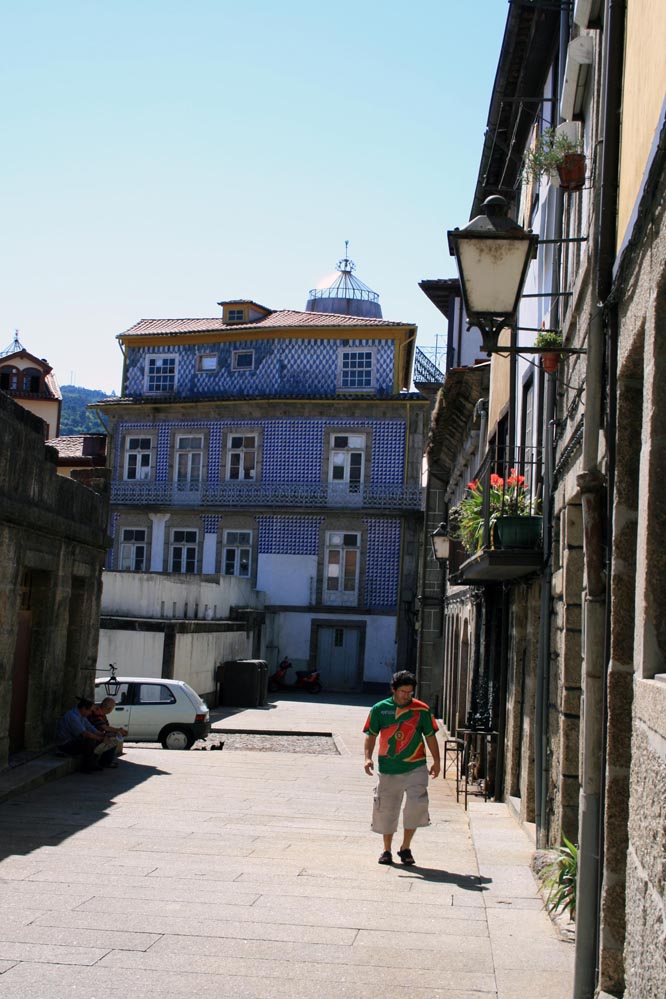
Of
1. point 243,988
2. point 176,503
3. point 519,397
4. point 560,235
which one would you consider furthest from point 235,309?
point 243,988

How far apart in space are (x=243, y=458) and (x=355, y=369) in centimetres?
518

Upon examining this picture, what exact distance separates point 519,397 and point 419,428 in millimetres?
29263

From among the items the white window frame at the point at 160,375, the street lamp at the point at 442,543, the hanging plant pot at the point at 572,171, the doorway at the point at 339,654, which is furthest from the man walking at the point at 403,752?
the white window frame at the point at 160,375

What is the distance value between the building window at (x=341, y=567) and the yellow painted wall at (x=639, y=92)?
3702cm

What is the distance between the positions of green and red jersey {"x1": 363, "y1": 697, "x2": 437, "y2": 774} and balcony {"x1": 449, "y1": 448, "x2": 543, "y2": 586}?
1660mm

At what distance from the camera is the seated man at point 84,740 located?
13688 mm

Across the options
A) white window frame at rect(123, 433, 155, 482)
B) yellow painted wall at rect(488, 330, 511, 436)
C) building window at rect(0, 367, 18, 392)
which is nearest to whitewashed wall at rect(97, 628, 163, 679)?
yellow painted wall at rect(488, 330, 511, 436)

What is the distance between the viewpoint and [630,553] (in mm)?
5340

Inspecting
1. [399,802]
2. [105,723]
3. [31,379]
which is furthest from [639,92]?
[31,379]

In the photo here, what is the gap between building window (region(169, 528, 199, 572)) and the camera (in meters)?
44.7

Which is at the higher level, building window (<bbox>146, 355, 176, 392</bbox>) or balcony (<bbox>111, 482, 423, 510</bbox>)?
building window (<bbox>146, 355, 176, 392</bbox>)

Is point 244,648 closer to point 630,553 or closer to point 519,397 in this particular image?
point 519,397

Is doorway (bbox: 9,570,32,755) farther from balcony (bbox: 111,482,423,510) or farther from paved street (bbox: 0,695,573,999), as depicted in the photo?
balcony (bbox: 111,482,423,510)

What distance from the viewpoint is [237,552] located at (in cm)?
4422
